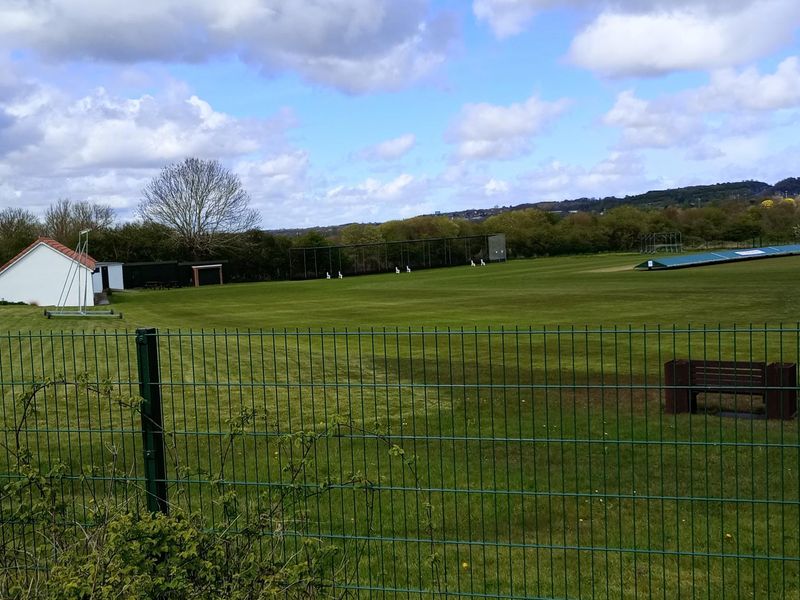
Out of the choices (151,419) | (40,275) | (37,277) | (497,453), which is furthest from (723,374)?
(37,277)

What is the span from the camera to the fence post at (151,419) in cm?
590

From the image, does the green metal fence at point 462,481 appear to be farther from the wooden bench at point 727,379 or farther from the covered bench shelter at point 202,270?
the covered bench shelter at point 202,270

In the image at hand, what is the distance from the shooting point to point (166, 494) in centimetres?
600

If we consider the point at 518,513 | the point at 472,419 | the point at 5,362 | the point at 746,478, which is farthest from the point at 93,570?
the point at 5,362

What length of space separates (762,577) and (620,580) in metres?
1.07

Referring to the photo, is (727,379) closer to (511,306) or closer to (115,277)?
(511,306)

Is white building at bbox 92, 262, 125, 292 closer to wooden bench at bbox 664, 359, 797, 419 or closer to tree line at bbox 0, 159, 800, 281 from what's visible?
tree line at bbox 0, 159, 800, 281

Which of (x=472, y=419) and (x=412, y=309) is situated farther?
(x=412, y=309)

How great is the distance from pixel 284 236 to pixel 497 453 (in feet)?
267

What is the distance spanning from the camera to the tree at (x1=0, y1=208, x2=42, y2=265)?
2591 inches

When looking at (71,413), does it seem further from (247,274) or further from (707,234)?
(707,234)

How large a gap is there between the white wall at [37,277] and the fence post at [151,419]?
46133 millimetres

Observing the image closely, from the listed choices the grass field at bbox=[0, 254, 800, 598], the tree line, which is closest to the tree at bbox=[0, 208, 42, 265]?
the tree line

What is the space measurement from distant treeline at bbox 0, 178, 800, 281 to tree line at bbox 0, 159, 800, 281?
101 mm
